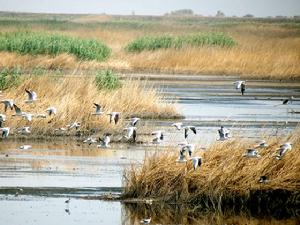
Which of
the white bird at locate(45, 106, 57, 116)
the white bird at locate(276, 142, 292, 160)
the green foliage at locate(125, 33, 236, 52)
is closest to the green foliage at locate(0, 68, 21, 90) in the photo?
the white bird at locate(45, 106, 57, 116)

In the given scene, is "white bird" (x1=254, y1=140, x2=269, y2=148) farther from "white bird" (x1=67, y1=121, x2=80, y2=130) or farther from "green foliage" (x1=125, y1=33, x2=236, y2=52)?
"green foliage" (x1=125, y1=33, x2=236, y2=52)

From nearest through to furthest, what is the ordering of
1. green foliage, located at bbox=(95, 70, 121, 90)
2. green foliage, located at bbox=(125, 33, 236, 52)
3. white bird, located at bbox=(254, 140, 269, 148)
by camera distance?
white bird, located at bbox=(254, 140, 269, 148)
green foliage, located at bbox=(95, 70, 121, 90)
green foliage, located at bbox=(125, 33, 236, 52)

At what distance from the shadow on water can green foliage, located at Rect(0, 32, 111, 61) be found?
35.8 metres

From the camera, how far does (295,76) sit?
50094mm

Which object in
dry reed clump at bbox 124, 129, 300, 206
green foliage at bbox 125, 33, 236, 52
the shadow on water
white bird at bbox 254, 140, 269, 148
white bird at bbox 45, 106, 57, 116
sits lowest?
green foliage at bbox 125, 33, 236, 52

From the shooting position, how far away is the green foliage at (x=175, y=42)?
57.0 metres

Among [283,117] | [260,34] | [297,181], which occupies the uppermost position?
[297,181]

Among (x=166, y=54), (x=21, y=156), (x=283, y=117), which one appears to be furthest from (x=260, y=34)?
(x=21, y=156)

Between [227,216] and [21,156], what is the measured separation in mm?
7061

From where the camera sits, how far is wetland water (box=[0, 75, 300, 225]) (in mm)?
16484

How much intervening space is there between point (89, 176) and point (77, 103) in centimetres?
613

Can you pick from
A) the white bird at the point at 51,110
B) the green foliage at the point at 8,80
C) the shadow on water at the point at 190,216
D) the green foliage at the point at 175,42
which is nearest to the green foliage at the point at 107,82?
the green foliage at the point at 8,80

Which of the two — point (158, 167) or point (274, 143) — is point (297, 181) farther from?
point (158, 167)

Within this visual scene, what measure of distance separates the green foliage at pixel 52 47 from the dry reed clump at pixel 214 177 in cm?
3559
